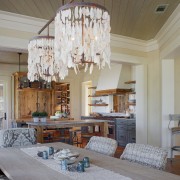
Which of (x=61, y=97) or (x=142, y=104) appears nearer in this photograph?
(x=142, y=104)

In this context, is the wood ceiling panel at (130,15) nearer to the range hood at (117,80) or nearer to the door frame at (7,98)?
the range hood at (117,80)

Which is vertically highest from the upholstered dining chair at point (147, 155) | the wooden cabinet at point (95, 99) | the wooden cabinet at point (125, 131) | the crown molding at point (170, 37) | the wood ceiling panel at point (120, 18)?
the wood ceiling panel at point (120, 18)

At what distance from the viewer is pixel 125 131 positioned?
24.9 feet

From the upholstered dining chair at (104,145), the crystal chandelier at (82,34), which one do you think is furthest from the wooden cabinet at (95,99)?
the crystal chandelier at (82,34)

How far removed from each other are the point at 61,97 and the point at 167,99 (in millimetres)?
5285

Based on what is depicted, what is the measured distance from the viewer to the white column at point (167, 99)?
599 centimetres

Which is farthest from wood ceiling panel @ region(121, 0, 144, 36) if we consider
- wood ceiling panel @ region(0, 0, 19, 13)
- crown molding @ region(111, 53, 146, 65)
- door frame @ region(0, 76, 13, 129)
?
door frame @ region(0, 76, 13, 129)

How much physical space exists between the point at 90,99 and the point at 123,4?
22.7 feet

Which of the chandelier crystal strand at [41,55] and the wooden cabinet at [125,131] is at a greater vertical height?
the chandelier crystal strand at [41,55]

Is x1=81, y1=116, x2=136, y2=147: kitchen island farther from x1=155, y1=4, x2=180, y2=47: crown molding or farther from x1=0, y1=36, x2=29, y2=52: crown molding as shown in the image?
x1=0, y1=36, x2=29, y2=52: crown molding

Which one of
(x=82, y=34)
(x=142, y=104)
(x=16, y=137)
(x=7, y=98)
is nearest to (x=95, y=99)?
(x=7, y=98)

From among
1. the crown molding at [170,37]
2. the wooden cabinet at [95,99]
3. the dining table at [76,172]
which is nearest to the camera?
the dining table at [76,172]

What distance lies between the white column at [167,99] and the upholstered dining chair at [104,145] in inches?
126

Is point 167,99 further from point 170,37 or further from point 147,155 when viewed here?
point 147,155
